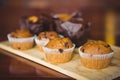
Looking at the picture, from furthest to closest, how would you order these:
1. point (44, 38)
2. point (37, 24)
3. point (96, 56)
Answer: point (37, 24) < point (44, 38) < point (96, 56)

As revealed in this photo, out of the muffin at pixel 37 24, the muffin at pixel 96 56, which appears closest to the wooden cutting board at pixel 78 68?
the muffin at pixel 96 56

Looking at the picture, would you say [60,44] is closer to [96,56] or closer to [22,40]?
[96,56]

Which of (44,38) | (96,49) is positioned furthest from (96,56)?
(44,38)

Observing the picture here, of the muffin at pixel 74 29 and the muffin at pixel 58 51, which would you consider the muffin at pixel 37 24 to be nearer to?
the muffin at pixel 74 29

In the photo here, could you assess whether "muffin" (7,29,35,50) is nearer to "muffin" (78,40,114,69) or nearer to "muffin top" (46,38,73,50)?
"muffin top" (46,38,73,50)

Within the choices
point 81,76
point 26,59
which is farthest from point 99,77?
point 26,59

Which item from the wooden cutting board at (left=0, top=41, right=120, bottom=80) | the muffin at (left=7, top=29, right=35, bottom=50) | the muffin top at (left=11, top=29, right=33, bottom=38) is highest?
the muffin top at (left=11, top=29, right=33, bottom=38)

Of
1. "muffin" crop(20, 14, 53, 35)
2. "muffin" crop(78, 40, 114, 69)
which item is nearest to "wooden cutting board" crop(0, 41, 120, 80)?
"muffin" crop(78, 40, 114, 69)
